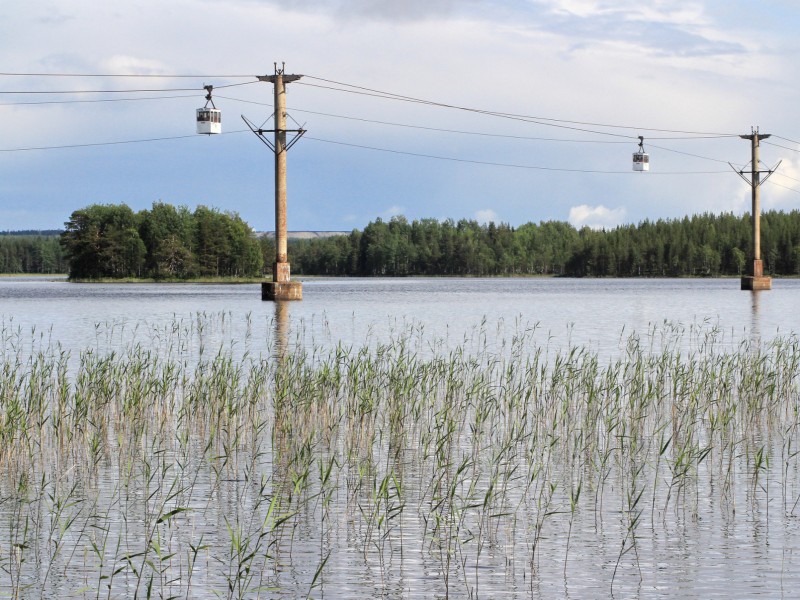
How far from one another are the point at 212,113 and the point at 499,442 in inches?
1301

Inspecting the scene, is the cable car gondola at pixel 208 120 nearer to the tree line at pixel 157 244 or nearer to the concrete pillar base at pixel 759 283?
the concrete pillar base at pixel 759 283

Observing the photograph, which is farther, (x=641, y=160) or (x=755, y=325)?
(x=641, y=160)

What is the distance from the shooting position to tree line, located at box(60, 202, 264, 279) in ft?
529

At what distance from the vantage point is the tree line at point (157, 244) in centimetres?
16125

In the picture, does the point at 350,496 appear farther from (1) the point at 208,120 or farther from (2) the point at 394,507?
(1) the point at 208,120

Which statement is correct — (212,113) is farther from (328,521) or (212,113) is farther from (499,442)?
(328,521)

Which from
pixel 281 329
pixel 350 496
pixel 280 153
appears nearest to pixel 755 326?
pixel 281 329

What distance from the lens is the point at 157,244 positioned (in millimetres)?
165750

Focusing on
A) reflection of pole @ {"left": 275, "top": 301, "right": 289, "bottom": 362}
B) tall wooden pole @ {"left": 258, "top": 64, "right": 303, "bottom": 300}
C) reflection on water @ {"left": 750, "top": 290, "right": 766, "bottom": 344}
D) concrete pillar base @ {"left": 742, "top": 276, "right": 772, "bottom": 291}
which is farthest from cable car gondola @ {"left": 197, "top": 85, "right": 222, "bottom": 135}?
concrete pillar base @ {"left": 742, "top": 276, "right": 772, "bottom": 291}

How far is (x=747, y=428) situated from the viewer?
527 inches

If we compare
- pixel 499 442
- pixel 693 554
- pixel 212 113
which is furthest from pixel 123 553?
pixel 212 113

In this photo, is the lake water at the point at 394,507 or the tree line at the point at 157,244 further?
the tree line at the point at 157,244

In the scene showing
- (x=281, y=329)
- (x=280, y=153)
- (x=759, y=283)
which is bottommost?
(x=281, y=329)

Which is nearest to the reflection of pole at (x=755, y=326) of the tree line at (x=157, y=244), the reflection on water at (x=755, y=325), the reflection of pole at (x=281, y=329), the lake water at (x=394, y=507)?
the reflection on water at (x=755, y=325)
